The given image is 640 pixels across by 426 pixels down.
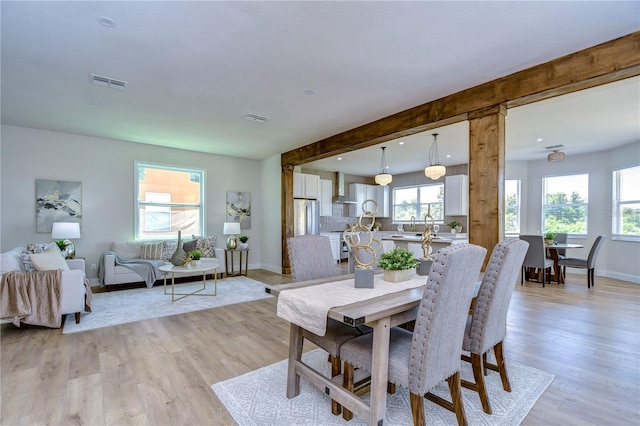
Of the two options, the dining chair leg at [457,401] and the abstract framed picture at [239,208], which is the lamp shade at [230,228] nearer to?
the abstract framed picture at [239,208]

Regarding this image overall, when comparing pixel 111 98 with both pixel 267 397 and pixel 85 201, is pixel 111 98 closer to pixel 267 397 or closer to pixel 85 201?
pixel 85 201

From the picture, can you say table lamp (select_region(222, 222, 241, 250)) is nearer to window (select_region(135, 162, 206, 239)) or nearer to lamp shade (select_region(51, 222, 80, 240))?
window (select_region(135, 162, 206, 239))

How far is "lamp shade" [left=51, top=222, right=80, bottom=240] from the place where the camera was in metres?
4.64

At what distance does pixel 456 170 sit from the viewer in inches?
308

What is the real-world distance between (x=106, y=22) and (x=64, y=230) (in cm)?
386

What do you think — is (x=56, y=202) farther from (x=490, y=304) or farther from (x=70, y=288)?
(x=490, y=304)

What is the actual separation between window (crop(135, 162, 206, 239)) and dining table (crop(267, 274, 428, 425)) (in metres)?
5.04

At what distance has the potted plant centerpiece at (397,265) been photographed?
6.94 ft

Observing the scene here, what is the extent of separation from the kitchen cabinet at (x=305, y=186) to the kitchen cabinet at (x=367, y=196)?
71.2 inches

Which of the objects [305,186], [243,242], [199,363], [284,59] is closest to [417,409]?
[199,363]

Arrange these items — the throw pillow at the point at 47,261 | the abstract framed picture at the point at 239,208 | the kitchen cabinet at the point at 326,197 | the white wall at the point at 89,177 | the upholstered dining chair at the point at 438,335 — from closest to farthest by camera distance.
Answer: the upholstered dining chair at the point at 438,335, the throw pillow at the point at 47,261, the white wall at the point at 89,177, the abstract framed picture at the point at 239,208, the kitchen cabinet at the point at 326,197

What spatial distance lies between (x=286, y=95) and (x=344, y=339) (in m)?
2.78

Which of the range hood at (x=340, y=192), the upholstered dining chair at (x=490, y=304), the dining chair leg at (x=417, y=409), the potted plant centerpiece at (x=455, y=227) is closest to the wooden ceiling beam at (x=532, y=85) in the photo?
the upholstered dining chair at (x=490, y=304)

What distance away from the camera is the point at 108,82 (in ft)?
10.4
